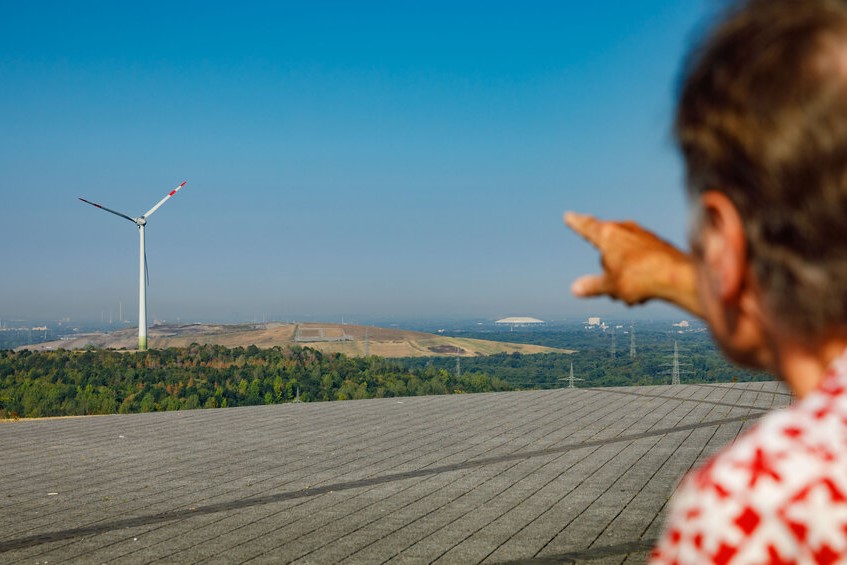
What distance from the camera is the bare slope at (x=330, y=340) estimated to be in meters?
20.8

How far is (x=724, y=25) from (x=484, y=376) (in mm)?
16367

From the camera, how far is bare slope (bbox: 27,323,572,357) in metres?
20.8

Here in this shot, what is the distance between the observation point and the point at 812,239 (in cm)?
62

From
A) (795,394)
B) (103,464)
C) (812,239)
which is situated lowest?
(103,464)

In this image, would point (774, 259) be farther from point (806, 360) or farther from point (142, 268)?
point (142, 268)

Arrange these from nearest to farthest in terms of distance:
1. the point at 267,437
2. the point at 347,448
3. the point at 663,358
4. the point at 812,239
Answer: the point at 812,239, the point at 347,448, the point at 267,437, the point at 663,358

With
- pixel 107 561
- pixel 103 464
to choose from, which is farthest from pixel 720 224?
pixel 103 464

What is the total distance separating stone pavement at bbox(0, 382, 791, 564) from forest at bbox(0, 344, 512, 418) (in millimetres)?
1623

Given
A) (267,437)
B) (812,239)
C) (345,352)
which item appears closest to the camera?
(812,239)

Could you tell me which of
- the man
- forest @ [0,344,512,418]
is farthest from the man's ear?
forest @ [0,344,512,418]

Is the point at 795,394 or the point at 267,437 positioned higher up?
the point at 795,394

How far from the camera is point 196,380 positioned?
1510 cm

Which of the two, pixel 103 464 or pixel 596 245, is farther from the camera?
pixel 103 464

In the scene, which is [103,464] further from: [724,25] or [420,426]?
[724,25]
